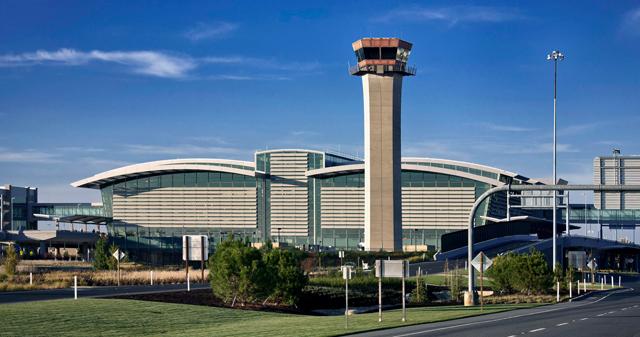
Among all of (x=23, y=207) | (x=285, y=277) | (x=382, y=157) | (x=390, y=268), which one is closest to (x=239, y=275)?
(x=285, y=277)

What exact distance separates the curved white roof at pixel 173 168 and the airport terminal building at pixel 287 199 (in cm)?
14

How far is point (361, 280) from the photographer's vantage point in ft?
193

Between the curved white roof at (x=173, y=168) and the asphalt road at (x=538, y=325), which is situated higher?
the curved white roof at (x=173, y=168)

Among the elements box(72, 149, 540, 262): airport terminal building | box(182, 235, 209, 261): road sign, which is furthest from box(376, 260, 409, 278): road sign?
box(72, 149, 540, 262): airport terminal building

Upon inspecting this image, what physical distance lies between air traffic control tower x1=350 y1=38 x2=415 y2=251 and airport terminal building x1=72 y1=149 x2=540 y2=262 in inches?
858

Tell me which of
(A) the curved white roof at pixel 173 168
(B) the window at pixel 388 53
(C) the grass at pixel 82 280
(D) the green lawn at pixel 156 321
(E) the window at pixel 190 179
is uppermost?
(B) the window at pixel 388 53

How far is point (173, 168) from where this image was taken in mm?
128250

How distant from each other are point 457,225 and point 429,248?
5.21 m

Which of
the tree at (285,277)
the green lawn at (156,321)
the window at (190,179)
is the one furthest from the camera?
the window at (190,179)

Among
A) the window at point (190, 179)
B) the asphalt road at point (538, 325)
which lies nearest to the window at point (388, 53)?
the window at point (190, 179)

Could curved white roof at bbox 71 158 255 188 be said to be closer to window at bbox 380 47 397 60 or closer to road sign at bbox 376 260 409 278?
window at bbox 380 47 397 60

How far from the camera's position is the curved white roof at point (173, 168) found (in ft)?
416

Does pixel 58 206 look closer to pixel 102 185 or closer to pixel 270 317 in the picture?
pixel 102 185

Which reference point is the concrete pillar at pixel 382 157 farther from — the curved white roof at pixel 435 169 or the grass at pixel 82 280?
the grass at pixel 82 280
